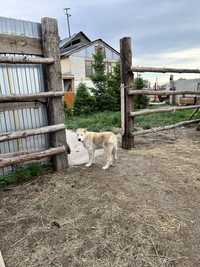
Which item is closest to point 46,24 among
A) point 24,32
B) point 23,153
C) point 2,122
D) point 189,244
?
point 24,32

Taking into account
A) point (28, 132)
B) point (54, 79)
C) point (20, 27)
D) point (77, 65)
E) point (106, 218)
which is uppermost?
point (77, 65)

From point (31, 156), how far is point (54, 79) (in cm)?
124

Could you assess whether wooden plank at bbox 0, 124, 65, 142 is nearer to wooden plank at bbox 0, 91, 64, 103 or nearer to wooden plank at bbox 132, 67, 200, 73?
wooden plank at bbox 0, 91, 64, 103

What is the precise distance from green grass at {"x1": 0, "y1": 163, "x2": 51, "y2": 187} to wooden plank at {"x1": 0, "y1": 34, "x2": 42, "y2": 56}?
172cm

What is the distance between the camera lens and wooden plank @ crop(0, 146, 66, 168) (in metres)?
3.13

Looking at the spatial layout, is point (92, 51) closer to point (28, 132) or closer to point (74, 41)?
point (74, 41)

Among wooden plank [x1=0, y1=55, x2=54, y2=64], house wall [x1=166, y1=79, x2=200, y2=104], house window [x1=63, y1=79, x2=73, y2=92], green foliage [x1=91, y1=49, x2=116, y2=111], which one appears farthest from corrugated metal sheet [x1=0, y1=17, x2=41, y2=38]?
house window [x1=63, y1=79, x2=73, y2=92]

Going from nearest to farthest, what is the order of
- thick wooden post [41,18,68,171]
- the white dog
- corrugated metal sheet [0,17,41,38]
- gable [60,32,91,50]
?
corrugated metal sheet [0,17,41,38], thick wooden post [41,18,68,171], the white dog, gable [60,32,91,50]

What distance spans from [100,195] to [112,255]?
1031 mm

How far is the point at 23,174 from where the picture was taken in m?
3.46

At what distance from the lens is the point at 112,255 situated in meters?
1.88

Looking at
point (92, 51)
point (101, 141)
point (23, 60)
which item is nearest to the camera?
point (23, 60)

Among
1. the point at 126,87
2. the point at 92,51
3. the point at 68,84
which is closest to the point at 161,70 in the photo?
the point at 126,87

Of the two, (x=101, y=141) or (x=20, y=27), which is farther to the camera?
(x=101, y=141)
